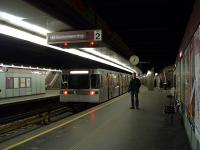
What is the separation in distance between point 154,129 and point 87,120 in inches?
102

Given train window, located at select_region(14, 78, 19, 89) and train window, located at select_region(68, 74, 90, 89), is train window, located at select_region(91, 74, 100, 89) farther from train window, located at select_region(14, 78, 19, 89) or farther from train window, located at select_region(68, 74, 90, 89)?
train window, located at select_region(14, 78, 19, 89)

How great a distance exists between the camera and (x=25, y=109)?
70.7 feet

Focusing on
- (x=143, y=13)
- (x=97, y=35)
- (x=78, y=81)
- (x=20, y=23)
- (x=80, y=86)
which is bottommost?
(x=80, y=86)

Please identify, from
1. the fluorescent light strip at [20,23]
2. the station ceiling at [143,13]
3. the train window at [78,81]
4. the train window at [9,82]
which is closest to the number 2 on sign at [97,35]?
the station ceiling at [143,13]

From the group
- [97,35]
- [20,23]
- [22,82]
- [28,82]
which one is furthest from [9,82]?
[97,35]

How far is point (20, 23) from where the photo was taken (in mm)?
9797

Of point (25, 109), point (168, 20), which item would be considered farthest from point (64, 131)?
point (25, 109)

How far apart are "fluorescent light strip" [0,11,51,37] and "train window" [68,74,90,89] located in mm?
6134

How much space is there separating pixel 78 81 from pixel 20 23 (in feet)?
26.6

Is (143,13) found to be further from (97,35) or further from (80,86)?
(80,86)

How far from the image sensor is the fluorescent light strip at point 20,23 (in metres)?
8.89

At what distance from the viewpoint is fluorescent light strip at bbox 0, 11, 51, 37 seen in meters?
8.89

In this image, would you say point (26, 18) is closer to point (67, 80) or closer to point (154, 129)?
point (154, 129)

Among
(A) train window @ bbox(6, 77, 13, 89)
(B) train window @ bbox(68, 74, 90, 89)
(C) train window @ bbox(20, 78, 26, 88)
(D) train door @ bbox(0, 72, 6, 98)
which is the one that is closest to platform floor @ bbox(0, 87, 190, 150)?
(B) train window @ bbox(68, 74, 90, 89)
